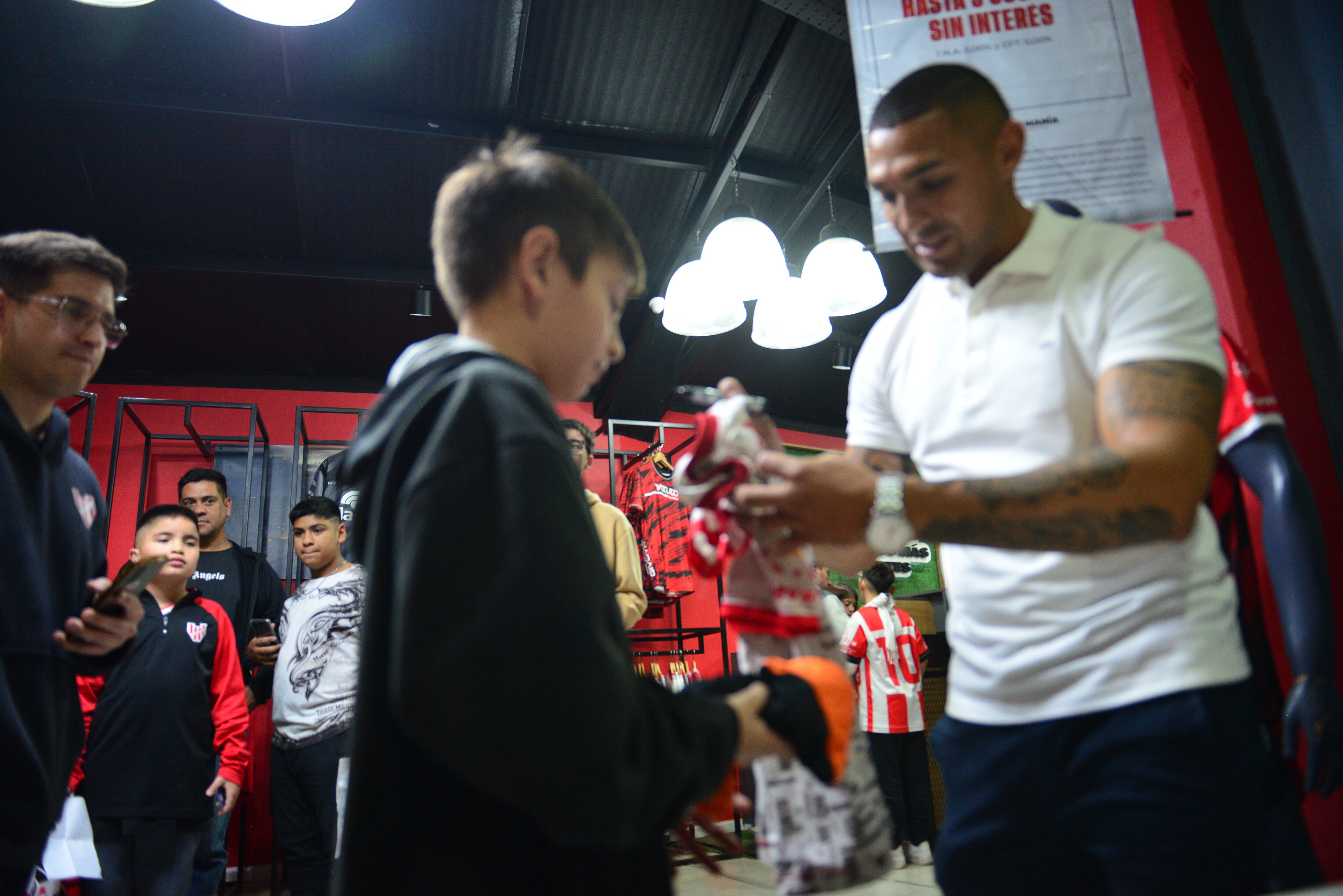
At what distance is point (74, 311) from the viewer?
5.41ft

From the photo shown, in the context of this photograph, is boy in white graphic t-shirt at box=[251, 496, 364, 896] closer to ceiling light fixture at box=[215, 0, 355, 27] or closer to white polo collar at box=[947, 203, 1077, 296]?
ceiling light fixture at box=[215, 0, 355, 27]

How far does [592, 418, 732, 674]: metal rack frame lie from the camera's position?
5.03m

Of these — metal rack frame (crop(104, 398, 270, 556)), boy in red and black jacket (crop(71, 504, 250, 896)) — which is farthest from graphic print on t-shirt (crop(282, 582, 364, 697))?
metal rack frame (crop(104, 398, 270, 556))

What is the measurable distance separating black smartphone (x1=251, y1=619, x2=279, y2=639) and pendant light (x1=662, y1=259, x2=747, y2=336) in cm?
240

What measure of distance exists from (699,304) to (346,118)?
7.23 feet

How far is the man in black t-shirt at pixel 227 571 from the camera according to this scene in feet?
14.0

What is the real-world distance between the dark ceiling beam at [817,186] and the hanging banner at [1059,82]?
3234mm

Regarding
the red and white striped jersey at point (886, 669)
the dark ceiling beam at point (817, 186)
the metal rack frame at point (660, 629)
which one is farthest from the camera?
the metal rack frame at point (660, 629)

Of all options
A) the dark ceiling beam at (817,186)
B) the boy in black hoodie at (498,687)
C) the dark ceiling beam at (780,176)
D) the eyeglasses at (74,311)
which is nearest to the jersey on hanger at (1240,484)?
the boy in black hoodie at (498,687)

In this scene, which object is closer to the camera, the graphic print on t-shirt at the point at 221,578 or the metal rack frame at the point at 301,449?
the graphic print on t-shirt at the point at 221,578

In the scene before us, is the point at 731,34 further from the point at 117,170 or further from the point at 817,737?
the point at 817,737

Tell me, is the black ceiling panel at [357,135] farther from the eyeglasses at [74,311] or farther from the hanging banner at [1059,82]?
the eyeglasses at [74,311]

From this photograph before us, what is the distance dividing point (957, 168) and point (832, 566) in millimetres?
597

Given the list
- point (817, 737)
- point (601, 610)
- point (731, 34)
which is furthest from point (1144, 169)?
point (731, 34)
